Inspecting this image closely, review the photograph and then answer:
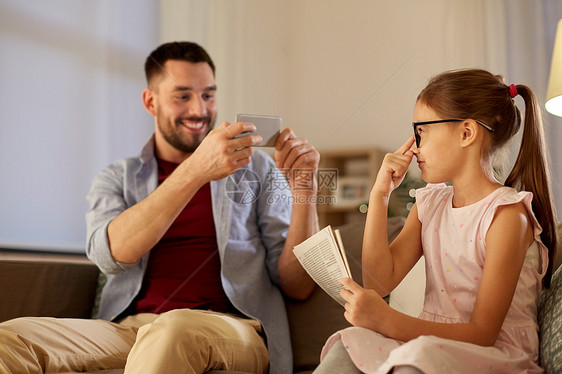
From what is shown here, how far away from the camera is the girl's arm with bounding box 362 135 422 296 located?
1025mm

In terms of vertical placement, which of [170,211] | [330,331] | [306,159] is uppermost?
[306,159]

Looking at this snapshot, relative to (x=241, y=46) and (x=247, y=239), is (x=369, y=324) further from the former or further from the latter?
(x=241, y=46)

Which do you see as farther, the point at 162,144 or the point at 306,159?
the point at 162,144

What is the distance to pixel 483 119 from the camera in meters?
0.95

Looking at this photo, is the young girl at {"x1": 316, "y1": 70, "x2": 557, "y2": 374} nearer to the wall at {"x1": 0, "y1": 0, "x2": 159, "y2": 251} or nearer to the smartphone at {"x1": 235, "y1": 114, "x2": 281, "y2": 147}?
the smartphone at {"x1": 235, "y1": 114, "x2": 281, "y2": 147}

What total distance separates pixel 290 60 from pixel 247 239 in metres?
0.96

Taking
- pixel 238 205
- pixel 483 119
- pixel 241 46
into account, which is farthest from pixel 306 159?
pixel 241 46

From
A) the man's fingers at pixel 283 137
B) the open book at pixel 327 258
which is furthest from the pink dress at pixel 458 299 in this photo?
the man's fingers at pixel 283 137

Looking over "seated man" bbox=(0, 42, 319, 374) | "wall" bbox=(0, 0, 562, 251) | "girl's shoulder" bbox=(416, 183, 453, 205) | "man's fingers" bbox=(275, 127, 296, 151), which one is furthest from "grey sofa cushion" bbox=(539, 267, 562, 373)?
"wall" bbox=(0, 0, 562, 251)

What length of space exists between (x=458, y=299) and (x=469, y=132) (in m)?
0.29

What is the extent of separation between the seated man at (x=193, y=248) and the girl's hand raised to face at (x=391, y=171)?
0.36 m

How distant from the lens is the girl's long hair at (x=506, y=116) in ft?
3.12

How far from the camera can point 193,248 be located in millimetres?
1458

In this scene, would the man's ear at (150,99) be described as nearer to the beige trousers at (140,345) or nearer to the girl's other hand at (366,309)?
the beige trousers at (140,345)
